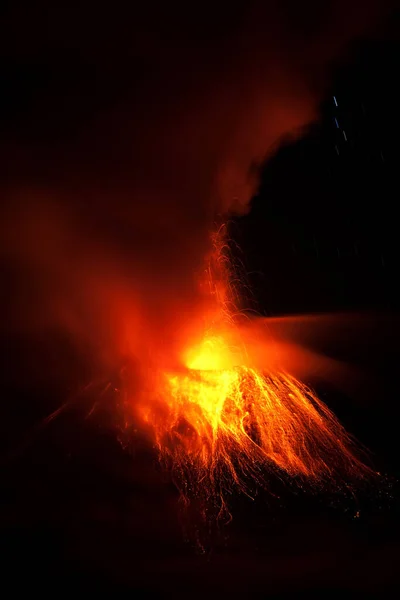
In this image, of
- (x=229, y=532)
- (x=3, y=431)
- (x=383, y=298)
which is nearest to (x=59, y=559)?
(x=229, y=532)

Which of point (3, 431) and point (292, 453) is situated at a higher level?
point (3, 431)

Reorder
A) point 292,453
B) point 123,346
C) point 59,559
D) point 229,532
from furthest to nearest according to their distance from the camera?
point 123,346, point 292,453, point 229,532, point 59,559

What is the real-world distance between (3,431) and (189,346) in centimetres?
382

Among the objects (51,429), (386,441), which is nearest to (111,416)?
(51,429)

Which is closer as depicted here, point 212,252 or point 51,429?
point 51,429

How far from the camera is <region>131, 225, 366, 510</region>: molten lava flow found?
6965 millimetres

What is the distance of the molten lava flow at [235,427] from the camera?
6965 millimetres

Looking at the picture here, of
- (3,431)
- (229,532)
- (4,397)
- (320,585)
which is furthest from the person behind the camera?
(4,397)

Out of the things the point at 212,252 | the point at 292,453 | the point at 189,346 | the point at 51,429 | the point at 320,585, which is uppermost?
the point at 212,252

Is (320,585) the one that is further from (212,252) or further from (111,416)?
(212,252)

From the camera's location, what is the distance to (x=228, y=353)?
10492 mm

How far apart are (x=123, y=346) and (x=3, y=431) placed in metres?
2.70

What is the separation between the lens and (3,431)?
8117mm

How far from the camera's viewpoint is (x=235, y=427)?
25.8ft
